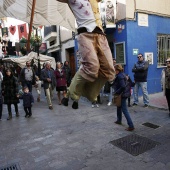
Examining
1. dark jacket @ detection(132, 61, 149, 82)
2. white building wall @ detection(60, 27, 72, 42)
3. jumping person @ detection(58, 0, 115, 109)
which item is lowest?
dark jacket @ detection(132, 61, 149, 82)

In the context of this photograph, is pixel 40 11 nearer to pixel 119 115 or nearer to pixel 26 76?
pixel 119 115

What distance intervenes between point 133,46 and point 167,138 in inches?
212

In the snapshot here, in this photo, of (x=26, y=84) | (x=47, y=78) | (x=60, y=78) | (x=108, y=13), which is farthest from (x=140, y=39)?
(x=26, y=84)

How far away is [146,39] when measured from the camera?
31.3 ft

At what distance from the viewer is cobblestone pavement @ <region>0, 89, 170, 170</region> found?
12.3 ft

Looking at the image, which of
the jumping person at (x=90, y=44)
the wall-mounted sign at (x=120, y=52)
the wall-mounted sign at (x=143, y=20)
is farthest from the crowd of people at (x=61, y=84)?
the jumping person at (x=90, y=44)

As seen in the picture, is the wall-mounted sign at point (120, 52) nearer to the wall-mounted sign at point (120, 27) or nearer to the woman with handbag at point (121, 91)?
the wall-mounted sign at point (120, 27)

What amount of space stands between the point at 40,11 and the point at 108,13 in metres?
4.68

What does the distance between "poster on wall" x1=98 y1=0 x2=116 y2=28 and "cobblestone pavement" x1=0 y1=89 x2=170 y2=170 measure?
13.1 feet

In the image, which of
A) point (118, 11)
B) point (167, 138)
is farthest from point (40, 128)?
point (118, 11)

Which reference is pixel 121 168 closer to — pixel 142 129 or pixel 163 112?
pixel 142 129

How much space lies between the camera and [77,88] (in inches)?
96.0

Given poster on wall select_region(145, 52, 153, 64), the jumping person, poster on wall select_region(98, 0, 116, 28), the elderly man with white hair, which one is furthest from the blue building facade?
the jumping person

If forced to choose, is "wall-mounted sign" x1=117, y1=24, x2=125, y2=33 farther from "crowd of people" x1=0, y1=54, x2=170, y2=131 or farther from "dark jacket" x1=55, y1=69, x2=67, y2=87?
"dark jacket" x1=55, y1=69, x2=67, y2=87
